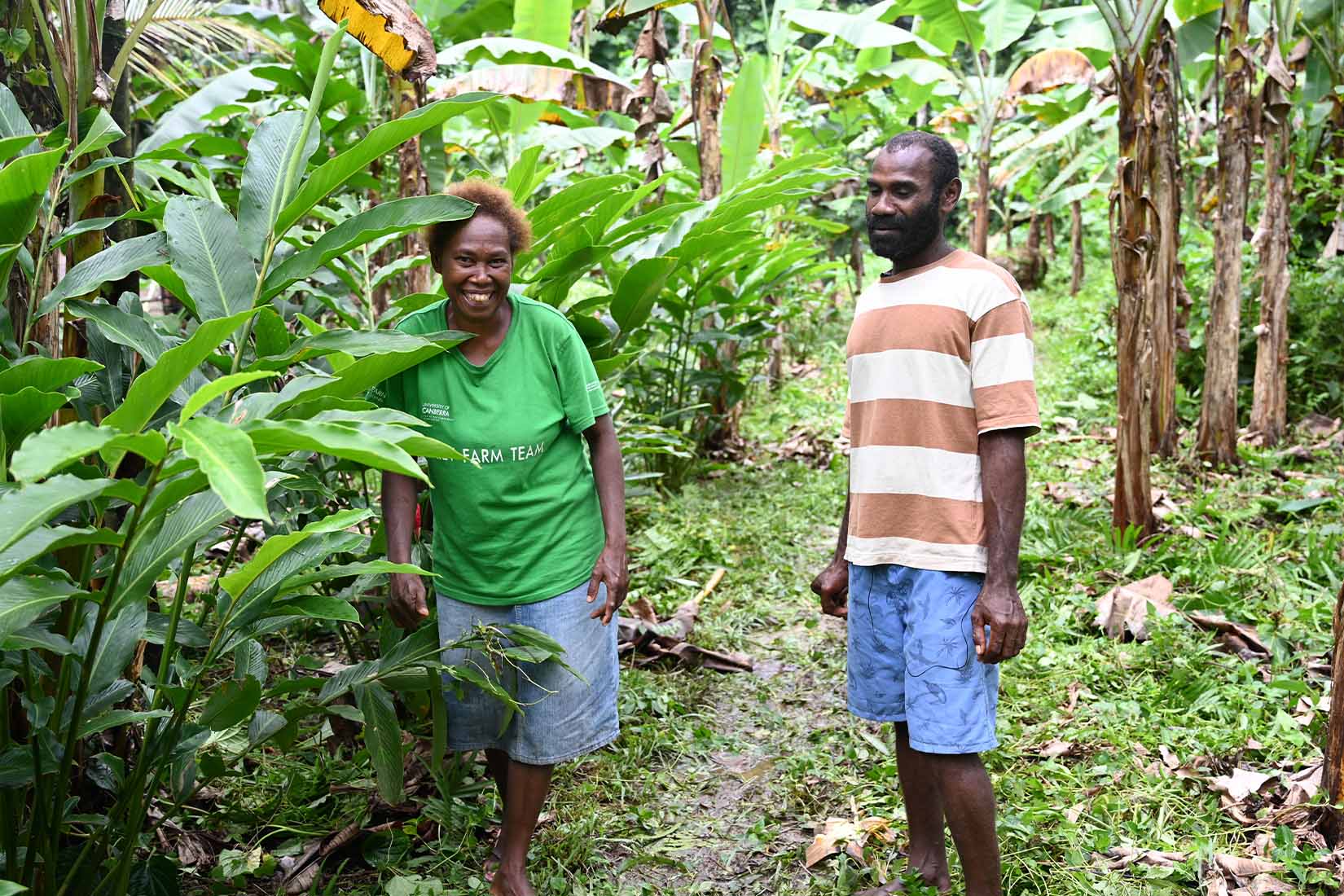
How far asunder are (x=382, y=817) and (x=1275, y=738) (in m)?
2.58

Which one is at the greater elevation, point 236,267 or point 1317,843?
point 236,267

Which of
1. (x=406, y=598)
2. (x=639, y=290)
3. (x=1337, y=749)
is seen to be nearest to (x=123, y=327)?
(x=406, y=598)

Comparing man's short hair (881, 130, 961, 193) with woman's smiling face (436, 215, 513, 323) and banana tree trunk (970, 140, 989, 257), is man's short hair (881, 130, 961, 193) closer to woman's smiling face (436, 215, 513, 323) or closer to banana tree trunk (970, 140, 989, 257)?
woman's smiling face (436, 215, 513, 323)

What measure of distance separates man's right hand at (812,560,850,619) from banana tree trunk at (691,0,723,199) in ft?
13.2

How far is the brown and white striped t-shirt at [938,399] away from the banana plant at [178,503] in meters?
0.82

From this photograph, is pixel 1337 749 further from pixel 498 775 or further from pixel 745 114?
pixel 745 114

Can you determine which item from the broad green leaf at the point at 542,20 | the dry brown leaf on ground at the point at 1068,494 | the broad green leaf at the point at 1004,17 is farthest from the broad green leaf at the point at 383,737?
the broad green leaf at the point at 1004,17

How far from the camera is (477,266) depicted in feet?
7.80

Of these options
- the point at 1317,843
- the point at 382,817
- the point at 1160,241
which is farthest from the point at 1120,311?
the point at 382,817

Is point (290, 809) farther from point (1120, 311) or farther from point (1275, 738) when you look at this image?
point (1120, 311)

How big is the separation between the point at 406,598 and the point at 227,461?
1349 millimetres

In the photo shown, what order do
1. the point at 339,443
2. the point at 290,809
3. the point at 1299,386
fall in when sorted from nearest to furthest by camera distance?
the point at 339,443, the point at 290,809, the point at 1299,386

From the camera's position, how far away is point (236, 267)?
83.0 inches

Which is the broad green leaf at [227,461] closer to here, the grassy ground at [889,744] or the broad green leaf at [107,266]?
the broad green leaf at [107,266]
